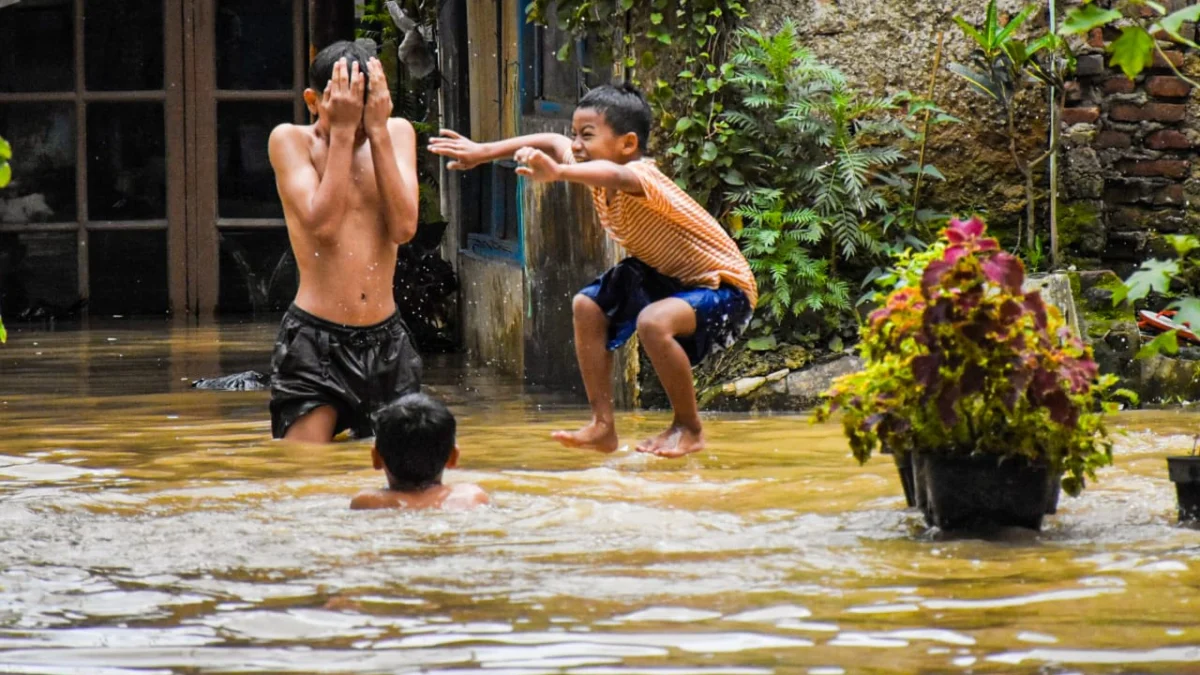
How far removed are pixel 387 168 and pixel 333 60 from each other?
40cm

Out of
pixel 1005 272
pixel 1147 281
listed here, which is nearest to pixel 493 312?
pixel 1005 272

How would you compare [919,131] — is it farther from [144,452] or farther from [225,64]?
[225,64]

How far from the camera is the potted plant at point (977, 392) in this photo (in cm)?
448

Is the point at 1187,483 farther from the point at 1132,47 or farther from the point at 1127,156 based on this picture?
the point at 1127,156

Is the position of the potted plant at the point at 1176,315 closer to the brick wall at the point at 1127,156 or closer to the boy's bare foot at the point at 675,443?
the boy's bare foot at the point at 675,443

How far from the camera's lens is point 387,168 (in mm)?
5840

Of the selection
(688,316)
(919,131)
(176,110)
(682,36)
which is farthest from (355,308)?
(176,110)

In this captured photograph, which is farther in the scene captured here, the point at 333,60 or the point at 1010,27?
the point at 1010,27

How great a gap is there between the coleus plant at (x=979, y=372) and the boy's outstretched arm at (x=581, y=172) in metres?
1.23

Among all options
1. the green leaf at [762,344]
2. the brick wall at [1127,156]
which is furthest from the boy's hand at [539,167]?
the brick wall at [1127,156]

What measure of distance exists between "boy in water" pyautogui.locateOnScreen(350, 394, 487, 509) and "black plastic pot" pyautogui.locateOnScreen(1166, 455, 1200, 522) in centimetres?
190

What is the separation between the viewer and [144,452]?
259 inches

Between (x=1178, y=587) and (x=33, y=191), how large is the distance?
10966 mm

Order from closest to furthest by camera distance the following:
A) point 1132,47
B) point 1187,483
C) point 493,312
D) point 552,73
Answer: point 1132,47 < point 1187,483 < point 552,73 < point 493,312
